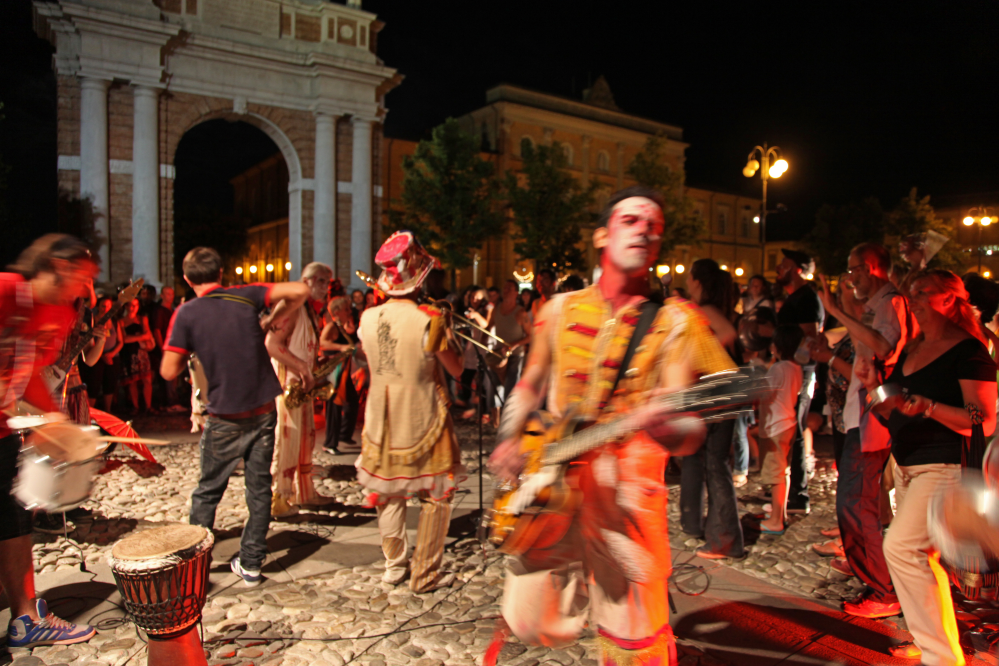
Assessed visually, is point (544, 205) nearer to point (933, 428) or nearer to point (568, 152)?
point (568, 152)

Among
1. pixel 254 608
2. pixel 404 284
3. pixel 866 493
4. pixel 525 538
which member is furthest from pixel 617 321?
pixel 254 608

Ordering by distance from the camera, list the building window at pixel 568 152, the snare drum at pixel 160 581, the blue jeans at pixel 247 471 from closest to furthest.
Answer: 1. the snare drum at pixel 160 581
2. the blue jeans at pixel 247 471
3. the building window at pixel 568 152

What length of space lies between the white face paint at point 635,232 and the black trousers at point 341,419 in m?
6.27

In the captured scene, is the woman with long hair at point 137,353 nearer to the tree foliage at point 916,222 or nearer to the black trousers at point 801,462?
the black trousers at point 801,462

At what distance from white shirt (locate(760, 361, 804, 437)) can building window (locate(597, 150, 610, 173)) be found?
4698 centimetres

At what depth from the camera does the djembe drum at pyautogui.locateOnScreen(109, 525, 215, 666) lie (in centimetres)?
271

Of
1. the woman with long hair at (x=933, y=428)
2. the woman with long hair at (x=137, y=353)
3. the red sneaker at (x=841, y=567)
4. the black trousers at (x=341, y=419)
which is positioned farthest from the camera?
the woman with long hair at (x=137, y=353)

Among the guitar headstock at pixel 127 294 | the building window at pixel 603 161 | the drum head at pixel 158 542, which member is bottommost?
the drum head at pixel 158 542

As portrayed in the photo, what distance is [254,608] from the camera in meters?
3.90

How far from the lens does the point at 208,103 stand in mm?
22328

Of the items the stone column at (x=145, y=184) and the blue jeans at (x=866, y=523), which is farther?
the stone column at (x=145, y=184)

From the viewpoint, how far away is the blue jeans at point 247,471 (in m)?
4.16

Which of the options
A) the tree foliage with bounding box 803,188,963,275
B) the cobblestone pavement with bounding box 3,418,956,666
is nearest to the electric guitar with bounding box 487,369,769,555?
the cobblestone pavement with bounding box 3,418,956,666

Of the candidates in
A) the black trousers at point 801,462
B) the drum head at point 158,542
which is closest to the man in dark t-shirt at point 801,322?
the black trousers at point 801,462
